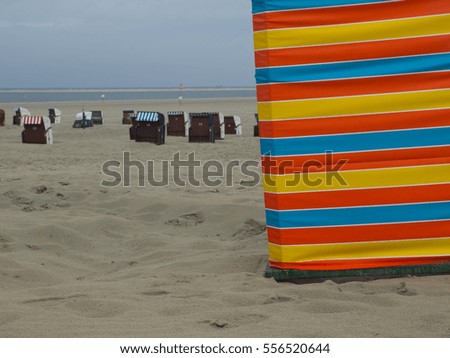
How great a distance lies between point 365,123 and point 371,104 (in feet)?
0.44

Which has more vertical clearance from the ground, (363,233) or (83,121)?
(83,121)

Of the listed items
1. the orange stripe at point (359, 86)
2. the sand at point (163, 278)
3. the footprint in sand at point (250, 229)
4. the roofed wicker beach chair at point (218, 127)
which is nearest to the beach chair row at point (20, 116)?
the roofed wicker beach chair at point (218, 127)

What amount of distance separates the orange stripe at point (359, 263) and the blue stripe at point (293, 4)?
1.74 metres

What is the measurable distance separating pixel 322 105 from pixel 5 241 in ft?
10.1

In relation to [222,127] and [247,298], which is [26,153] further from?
[247,298]

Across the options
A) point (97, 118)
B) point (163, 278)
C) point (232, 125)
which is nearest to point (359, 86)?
point (163, 278)

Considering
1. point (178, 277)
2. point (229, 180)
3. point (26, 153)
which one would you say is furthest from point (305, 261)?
point (26, 153)

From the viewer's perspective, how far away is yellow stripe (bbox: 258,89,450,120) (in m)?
4.36

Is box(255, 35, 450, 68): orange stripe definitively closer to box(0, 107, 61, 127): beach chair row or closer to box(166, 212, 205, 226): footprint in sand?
box(166, 212, 205, 226): footprint in sand

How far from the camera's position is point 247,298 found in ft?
13.2

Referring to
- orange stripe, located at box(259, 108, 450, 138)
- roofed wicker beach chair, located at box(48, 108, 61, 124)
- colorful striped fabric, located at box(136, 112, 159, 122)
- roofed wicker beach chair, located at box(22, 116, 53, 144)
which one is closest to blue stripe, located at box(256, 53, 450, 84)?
orange stripe, located at box(259, 108, 450, 138)

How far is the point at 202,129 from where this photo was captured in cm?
1666

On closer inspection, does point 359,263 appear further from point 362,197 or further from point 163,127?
point 163,127

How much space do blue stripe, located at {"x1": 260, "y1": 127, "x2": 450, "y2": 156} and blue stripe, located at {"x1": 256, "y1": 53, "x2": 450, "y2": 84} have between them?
401 mm
